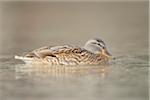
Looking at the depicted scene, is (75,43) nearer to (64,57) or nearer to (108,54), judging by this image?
(108,54)

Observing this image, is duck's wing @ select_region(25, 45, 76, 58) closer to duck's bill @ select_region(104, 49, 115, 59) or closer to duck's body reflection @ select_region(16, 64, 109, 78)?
duck's body reflection @ select_region(16, 64, 109, 78)

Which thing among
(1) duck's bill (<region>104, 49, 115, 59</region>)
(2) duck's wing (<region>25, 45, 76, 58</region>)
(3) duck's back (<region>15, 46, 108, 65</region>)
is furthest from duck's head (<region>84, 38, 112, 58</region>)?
(2) duck's wing (<region>25, 45, 76, 58</region>)

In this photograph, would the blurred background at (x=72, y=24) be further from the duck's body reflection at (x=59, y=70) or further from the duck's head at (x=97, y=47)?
the duck's body reflection at (x=59, y=70)

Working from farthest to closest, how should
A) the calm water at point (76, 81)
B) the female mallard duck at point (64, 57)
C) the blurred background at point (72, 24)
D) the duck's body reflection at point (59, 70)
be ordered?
the blurred background at point (72, 24) < the female mallard duck at point (64, 57) < the duck's body reflection at point (59, 70) < the calm water at point (76, 81)

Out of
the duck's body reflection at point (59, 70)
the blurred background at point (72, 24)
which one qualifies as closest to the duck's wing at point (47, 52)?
the duck's body reflection at point (59, 70)

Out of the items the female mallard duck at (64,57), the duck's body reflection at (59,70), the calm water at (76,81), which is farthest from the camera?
the female mallard duck at (64,57)

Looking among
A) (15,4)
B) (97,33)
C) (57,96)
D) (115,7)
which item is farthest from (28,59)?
(115,7)

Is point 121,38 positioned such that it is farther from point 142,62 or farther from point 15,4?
point 15,4
